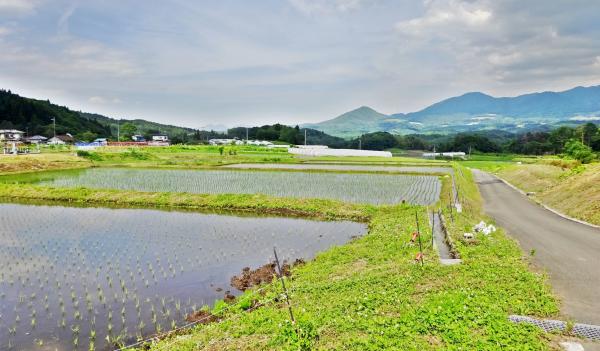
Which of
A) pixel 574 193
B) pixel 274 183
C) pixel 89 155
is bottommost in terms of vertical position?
pixel 274 183

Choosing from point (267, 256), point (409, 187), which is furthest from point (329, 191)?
point (267, 256)

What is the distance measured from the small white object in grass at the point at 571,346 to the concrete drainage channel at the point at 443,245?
15.7ft

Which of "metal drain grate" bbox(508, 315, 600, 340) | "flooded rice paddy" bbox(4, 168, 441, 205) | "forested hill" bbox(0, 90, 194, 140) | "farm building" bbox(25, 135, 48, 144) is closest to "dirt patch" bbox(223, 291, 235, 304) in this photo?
"metal drain grate" bbox(508, 315, 600, 340)

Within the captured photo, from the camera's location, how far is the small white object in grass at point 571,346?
699 centimetres

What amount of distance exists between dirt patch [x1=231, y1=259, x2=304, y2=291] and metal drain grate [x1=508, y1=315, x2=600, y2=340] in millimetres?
7214

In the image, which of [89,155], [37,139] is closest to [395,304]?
[89,155]

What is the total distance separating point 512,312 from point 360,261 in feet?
19.3

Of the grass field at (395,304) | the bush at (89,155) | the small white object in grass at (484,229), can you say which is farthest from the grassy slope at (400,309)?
the bush at (89,155)

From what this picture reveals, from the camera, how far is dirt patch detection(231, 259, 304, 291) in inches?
493

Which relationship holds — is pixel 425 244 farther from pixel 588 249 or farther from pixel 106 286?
pixel 106 286

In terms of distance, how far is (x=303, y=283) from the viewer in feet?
38.0

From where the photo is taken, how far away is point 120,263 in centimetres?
1451

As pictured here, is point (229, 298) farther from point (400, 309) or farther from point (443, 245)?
point (443, 245)

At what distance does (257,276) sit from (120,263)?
547 cm
